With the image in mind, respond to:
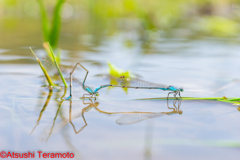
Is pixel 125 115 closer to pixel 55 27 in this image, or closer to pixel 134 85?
pixel 134 85

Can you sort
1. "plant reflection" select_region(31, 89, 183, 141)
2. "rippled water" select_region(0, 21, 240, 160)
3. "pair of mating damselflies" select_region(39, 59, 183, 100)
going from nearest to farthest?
"rippled water" select_region(0, 21, 240, 160), "plant reflection" select_region(31, 89, 183, 141), "pair of mating damselflies" select_region(39, 59, 183, 100)

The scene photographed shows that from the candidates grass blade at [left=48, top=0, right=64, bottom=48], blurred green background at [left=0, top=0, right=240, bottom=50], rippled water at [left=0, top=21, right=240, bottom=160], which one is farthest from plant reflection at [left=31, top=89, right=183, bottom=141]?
blurred green background at [left=0, top=0, right=240, bottom=50]

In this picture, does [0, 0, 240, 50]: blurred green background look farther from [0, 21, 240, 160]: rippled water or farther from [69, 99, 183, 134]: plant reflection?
[69, 99, 183, 134]: plant reflection

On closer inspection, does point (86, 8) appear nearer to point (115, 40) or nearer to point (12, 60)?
point (115, 40)

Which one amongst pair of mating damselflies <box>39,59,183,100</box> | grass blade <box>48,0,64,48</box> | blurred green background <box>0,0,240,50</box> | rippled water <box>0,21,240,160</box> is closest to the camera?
rippled water <box>0,21,240,160</box>

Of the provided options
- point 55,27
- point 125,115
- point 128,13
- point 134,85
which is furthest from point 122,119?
point 128,13

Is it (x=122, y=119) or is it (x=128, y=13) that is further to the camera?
(x=128, y=13)

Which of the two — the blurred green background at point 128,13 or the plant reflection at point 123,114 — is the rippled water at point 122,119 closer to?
the plant reflection at point 123,114

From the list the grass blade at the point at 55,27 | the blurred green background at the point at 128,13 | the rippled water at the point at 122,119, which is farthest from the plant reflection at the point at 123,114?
the blurred green background at the point at 128,13
